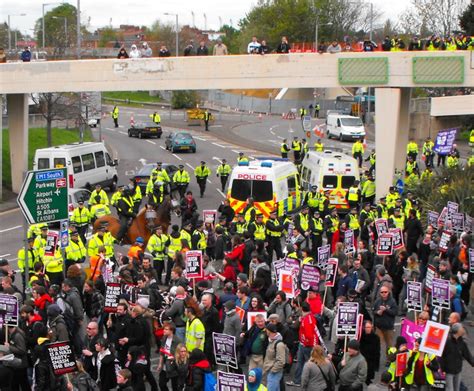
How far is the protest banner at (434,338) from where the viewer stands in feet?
45.2

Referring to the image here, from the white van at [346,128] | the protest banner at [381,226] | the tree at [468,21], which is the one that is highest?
the tree at [468,21]

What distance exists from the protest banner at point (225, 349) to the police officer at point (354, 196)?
57.9ft

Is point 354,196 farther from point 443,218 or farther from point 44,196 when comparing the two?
point 44,196

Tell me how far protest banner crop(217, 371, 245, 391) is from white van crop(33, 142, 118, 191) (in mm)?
22753

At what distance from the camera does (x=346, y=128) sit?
62.9 m

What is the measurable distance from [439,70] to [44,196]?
61.3 feet

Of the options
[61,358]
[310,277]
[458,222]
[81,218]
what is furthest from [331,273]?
[81,218]

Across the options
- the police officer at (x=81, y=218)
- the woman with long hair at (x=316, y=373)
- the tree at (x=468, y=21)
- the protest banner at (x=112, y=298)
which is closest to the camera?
the woman with long hair at (x=316, y=373)

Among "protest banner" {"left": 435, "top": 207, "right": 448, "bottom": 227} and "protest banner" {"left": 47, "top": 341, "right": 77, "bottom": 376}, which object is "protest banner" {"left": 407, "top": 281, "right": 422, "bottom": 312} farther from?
"protest banner" {"left": 435, "top": 207, "right": 448, "bottom": 227}

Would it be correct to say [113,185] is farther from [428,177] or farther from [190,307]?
[190,307]

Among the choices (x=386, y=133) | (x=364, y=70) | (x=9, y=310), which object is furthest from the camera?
(x=386, y=133)

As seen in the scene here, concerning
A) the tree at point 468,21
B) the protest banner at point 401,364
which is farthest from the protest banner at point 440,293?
the tree at point 468,21

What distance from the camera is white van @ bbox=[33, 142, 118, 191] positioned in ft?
117

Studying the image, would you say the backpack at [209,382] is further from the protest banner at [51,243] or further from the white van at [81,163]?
the white van at [81,163]
